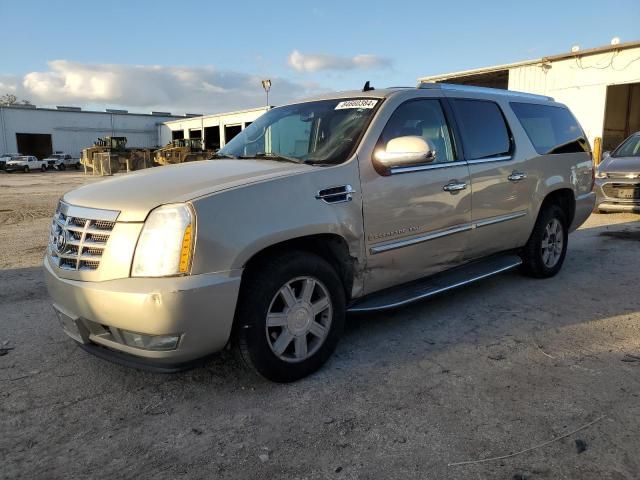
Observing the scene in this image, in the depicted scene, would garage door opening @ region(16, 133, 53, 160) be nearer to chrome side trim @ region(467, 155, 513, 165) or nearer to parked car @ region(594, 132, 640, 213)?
parked car @ region(594, 132, 640, 213)

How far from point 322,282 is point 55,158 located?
49.8m

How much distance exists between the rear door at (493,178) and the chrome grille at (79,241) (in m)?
2.82

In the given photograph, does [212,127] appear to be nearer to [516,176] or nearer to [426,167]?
[516,176]

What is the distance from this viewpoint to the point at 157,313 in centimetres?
249

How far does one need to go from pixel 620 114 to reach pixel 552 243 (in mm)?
23086

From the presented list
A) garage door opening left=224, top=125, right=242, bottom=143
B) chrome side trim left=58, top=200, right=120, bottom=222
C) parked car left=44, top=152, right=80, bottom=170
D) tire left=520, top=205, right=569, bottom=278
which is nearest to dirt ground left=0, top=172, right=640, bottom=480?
tire left=520, top=205, right=569, bottom=278

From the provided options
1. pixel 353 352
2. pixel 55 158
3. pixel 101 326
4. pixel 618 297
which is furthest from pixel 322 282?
pixel 55 158

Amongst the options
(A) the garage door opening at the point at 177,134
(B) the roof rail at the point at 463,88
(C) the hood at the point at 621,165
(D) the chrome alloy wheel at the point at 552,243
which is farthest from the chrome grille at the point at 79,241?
(A) the garage door opening at the point at 177,134

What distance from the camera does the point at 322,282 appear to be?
10.2 ft

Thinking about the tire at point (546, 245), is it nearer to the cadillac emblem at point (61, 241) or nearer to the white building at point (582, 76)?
the cadillac emblem at point (61, 241)

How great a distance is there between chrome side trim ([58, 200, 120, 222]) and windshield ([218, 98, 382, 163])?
1274 mm

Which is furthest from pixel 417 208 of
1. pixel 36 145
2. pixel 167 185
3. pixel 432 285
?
pixel 36 145

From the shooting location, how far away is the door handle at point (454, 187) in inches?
151

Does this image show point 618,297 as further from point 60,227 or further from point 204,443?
point 60,227
